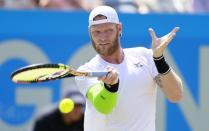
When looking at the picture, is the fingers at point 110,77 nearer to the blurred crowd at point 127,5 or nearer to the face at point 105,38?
the face at point 105,38

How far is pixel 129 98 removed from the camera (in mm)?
4355

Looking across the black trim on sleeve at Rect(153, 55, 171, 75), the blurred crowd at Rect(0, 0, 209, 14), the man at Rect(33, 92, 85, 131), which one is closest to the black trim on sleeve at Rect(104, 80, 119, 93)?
the black trim on sleeve at Rect(153, 55, 171, 75)

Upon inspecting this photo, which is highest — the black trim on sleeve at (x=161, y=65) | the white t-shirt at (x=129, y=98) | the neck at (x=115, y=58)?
the neck at (x=115, y=58)

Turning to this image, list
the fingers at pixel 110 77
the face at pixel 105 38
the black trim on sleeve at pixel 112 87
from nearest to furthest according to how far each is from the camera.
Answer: the fingers at pixel 110 77
the black trim on sleeve at pixel 112 87
the face at pixel 105 38

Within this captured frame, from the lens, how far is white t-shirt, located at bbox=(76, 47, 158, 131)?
436cm

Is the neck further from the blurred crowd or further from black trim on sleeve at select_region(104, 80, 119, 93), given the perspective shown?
the blurred crowd

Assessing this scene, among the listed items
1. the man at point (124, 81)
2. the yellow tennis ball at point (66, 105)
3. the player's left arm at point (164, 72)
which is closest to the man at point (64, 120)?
the yellow tennis ball at point (66, 105)

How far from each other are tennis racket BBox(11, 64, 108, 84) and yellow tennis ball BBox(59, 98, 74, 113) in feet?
7.42

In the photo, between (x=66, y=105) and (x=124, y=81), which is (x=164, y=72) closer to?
(x=124, y=81)

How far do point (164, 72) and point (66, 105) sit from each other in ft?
7.65

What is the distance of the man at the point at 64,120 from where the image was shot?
6.44 meters

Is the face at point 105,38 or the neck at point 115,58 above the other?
the face at point 105,38

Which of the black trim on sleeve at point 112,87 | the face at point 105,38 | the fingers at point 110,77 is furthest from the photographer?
the face at point 105,38

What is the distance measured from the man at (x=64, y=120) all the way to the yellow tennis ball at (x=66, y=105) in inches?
1.5
